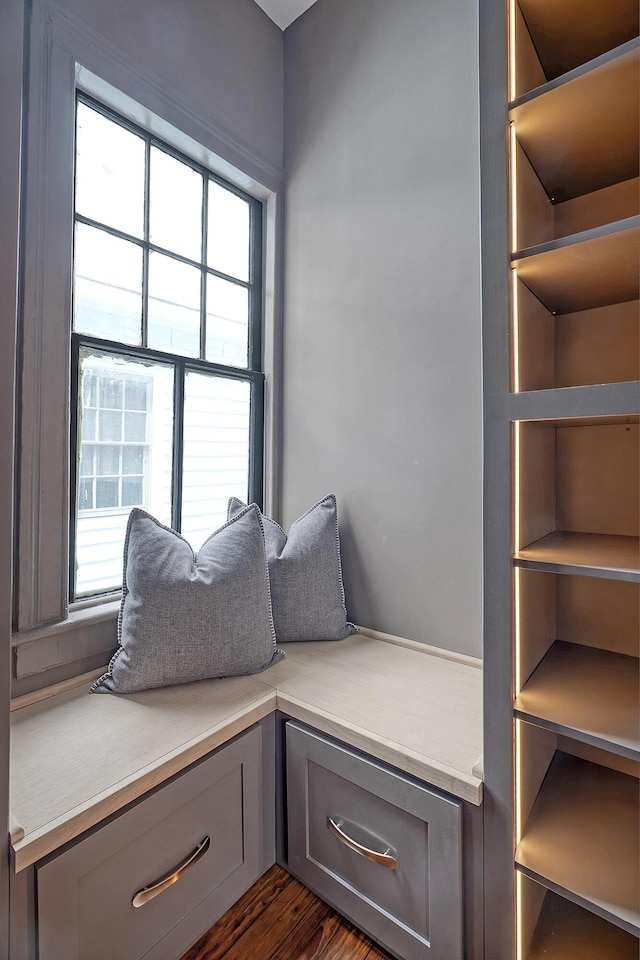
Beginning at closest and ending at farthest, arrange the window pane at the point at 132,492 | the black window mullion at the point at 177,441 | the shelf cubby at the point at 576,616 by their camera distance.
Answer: the shelf cubby at the point at 576,616
the window pane at the point at 132,492
the black window mullion at the point at 177,441

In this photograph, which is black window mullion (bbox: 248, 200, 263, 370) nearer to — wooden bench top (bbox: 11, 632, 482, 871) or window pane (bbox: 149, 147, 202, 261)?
window pane (bbox: 149, 147, 202, 261)

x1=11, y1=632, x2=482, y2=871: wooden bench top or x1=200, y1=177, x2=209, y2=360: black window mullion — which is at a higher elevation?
x1=200, y1=177, x2=209, y2=360: black window mullion

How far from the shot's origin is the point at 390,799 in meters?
1.12

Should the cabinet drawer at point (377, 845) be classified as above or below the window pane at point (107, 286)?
below

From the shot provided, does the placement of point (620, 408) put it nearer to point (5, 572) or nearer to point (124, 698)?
point (5, 572)

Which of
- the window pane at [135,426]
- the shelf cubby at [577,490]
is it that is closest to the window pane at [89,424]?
the window pane at [135,426]

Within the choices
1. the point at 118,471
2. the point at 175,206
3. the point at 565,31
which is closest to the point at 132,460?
the point at 118,471

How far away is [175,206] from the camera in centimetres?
180

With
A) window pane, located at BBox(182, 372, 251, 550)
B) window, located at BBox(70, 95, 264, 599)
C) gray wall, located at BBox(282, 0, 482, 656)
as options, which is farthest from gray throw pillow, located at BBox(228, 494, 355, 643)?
window, located at BBox(70, 95, 264, 599)

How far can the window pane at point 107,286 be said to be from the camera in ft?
5.02

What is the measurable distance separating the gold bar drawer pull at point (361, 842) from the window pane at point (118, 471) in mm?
966

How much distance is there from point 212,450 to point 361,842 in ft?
4.41

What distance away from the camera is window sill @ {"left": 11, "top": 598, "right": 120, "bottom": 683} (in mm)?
1318

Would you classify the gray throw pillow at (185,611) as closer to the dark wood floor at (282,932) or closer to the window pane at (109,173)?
the dark wood floor at (282,932)
